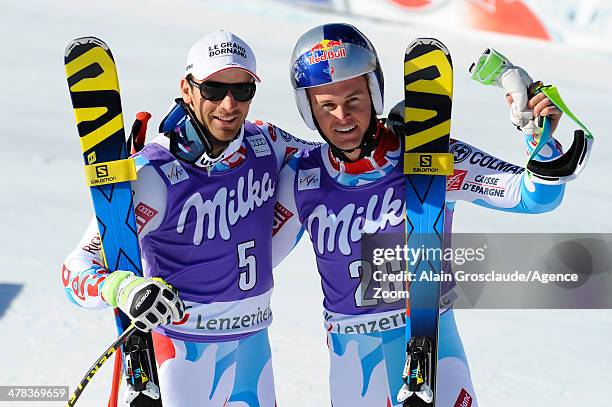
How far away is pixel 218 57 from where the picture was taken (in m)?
4.84

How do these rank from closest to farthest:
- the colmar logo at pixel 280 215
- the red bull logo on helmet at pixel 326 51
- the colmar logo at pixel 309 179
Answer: the red bull logo on helmet at pixel 326 51
the colmar logo at pixel 309 179
the colmar logo at pixel 280 215

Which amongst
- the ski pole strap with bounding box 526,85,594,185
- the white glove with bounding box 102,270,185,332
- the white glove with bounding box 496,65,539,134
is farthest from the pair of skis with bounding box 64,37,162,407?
the ski pole strap with bounding box 526,85,594,185

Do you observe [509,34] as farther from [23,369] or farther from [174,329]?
[174,329]

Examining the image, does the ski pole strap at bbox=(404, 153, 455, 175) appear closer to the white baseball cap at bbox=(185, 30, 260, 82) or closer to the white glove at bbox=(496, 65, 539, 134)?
the white glove at bbox=(496, 65, 539, 134)

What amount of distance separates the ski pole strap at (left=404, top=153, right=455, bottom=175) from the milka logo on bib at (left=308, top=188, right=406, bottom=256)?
159mm

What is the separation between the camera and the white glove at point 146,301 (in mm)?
4320

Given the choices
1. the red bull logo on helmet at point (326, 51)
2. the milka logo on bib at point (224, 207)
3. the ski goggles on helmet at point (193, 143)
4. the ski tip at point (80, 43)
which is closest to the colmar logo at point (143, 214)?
the milka logo on bib at point (224, 207)

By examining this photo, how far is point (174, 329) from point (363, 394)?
927mm

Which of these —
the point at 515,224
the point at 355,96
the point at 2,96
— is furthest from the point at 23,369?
the point at 2,96

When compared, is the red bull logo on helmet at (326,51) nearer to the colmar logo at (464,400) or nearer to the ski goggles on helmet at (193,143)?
the ski goggles on helmet at (193,143)

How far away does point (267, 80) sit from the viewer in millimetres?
13633

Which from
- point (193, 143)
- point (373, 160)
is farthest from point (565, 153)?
point (193, 143)

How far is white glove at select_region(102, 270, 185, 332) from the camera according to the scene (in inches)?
170

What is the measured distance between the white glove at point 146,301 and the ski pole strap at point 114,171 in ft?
1.78
